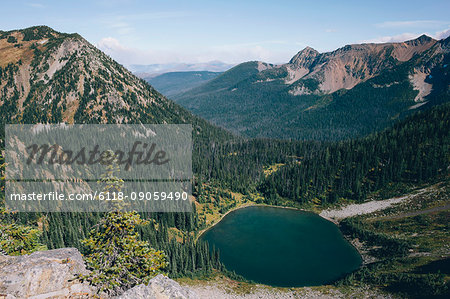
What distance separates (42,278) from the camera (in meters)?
16.8

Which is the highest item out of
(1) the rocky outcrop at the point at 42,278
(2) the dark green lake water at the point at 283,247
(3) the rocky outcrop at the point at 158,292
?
(1) the rocky outcrop at the point at 42,278

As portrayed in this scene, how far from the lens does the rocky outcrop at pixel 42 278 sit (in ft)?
53.1

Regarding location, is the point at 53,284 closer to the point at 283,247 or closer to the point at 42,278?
the point at 42,278

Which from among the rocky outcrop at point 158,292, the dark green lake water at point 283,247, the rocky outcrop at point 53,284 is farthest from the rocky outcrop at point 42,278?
the dark green lake water at point 283,247

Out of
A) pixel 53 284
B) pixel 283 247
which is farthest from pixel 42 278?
pixel 283 247

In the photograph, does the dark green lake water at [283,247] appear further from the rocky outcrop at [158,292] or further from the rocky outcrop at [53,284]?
the rocky outcrop at [53,284]

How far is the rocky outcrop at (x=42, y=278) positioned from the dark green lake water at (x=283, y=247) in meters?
82.0

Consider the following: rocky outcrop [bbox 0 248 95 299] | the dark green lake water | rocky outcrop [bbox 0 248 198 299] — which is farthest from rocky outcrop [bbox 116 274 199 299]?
the dark green lake water

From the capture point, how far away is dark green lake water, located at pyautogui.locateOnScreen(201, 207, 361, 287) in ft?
304

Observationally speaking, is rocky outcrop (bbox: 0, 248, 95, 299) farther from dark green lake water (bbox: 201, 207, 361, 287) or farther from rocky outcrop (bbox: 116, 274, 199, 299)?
dark green lake water (bbox: 201, 207, 361, 287)

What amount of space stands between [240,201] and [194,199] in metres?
30.7

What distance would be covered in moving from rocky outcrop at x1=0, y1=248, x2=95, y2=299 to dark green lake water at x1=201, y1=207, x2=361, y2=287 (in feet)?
269

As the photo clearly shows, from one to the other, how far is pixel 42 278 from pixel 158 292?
7771 mm

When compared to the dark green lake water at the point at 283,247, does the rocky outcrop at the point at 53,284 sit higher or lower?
higher
